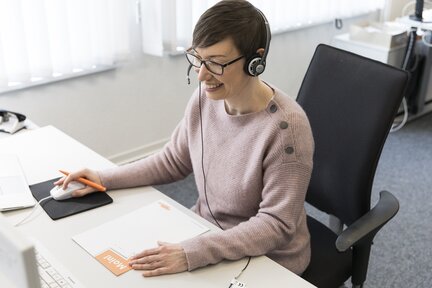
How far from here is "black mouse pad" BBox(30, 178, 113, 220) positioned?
51.7 inches

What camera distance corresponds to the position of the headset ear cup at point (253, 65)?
120cm

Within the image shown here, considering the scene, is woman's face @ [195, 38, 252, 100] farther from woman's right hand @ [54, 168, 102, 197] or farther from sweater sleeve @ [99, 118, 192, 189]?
woman's right hand @ [54, 168, 102, 197]

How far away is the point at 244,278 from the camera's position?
3.58ft

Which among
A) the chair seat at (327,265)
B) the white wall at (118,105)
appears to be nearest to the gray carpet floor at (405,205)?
the white wall at (118,105)

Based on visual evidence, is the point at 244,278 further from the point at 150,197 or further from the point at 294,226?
the point at 150,197

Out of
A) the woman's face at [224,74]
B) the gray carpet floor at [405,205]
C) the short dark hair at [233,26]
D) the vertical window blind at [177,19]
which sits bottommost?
the gray carpet floor at [405,205]

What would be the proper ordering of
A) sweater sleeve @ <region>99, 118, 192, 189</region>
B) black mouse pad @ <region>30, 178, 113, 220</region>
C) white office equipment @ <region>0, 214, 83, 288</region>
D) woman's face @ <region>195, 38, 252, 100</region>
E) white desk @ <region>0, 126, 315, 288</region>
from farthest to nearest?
sweater sleeve @ <region>99, 118, 192, 189</region>, black mouse pad @ <region>30, 178, 113, 220</region>, woman's face @ <region>195, 38, 252, 100</region>, white desk @ <region>0, 126, 315, 288</region>, white office equipment @ <region>0, 214, 83, 288</region>

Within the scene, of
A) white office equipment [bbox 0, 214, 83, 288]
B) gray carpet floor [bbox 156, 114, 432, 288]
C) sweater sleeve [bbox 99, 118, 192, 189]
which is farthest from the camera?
gray carpet floor [bbox 156, 114, 432, 288]

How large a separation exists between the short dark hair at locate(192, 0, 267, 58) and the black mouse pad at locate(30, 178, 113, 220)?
0.49m

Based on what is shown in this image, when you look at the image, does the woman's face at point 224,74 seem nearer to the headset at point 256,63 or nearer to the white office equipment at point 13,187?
the headset at point 256,63

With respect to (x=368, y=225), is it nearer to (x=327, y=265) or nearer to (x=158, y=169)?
(x=327, y=265)

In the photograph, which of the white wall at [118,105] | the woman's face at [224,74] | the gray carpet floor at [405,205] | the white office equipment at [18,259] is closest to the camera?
the white office equipment at [18,259]

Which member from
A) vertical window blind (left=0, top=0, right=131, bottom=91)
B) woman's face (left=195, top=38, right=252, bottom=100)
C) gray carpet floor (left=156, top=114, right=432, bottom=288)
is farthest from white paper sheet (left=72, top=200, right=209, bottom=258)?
vertical window blind (left=0, top=0, right=131, bottom=91)

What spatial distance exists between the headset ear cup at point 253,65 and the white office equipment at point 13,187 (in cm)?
66
